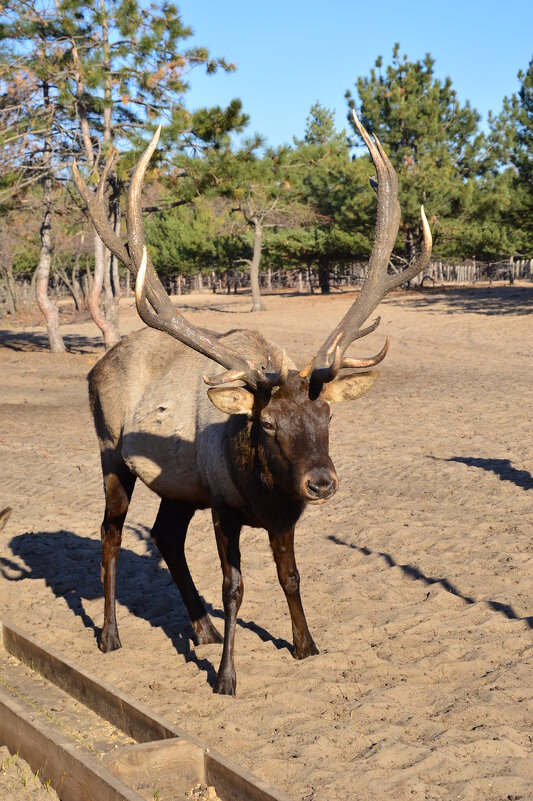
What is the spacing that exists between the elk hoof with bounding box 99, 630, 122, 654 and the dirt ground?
7 centimetres

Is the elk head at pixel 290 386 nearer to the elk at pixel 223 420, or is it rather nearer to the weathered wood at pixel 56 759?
the elk at pixel 223 420

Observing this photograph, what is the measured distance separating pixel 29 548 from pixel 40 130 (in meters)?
15.1

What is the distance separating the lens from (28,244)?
157ft

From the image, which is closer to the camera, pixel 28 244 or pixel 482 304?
pixel 482 304

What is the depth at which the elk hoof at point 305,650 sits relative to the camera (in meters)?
5.61

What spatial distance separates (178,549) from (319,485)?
7.47 feet

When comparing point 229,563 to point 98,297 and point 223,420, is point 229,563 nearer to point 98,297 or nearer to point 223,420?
point 223,420

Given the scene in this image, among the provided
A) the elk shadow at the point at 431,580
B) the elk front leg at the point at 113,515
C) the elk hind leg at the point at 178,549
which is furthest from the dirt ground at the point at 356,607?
the elk front leg at the point at 113,515

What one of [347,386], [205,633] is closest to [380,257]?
[347,386]

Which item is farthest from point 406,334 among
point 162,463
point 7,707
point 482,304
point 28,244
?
point 28,244

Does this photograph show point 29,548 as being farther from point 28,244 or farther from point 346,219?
point 28,244

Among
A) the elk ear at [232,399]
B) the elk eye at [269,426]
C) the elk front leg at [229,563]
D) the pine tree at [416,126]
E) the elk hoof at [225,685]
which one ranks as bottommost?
the elk hoof at [225,685]

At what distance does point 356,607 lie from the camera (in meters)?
6.45

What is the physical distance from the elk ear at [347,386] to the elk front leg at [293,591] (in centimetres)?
97
